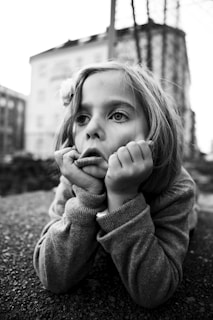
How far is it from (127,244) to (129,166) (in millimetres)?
124

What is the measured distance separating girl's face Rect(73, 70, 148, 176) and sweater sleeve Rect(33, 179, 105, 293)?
0.08 m

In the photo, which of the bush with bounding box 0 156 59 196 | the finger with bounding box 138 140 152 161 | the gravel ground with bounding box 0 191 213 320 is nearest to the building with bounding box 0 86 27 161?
the bush with bounding box 0 156 59 196

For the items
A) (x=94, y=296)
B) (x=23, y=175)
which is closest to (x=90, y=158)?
(x=94, y=296)

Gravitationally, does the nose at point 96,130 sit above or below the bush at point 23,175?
above

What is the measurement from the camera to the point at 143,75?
0.54 m

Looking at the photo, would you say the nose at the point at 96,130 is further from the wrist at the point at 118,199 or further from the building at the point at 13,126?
the building at the point at 13,126

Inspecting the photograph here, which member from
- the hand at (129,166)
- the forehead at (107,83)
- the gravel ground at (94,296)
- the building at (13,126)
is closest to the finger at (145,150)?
the hand at (129,166)

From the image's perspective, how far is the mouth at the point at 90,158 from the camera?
43cm

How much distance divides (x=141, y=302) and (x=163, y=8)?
1193 millimetres

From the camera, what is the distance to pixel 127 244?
387mm

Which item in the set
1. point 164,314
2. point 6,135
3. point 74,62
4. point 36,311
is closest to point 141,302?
point 164,314

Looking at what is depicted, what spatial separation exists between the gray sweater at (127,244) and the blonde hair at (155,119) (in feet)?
0.15

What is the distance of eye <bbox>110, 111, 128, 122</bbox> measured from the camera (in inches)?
17.8

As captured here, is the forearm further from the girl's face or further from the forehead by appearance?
the forehead
